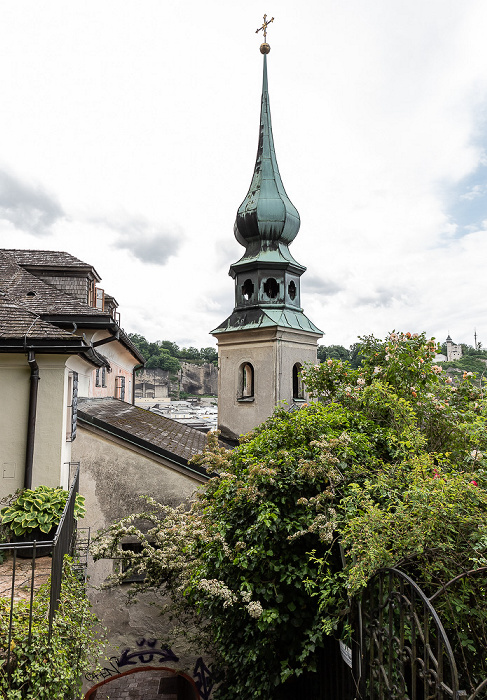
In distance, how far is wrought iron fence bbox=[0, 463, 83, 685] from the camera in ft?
11.5

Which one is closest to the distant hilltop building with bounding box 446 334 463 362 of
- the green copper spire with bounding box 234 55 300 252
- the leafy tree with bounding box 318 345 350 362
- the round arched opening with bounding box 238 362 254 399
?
the leafy tree with bounding box 318 345 350 362

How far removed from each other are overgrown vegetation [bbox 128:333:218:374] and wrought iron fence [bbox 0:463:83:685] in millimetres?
68377

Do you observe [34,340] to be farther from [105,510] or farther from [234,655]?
[234,655]

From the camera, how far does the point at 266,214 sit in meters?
17.9

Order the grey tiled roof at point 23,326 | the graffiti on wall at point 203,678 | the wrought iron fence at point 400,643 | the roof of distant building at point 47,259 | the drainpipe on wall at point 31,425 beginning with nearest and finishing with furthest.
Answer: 1. the wrought iron fence at point 400,643
2. the grey tiled roof at point 23,326
3. the drainpipe on wall at point 31,425
4. the graffiti on wall at point 203,678
5. the roof of distant building at point 47,259

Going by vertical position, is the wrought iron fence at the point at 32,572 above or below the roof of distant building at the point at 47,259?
below

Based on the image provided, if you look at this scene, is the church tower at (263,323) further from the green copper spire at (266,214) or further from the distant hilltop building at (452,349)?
the distant hilltop building at (452,349)

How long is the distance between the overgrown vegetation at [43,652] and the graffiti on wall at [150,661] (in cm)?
395

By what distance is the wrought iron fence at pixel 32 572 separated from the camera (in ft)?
11.5

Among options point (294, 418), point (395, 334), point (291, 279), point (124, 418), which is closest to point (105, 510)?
point (124, 418)

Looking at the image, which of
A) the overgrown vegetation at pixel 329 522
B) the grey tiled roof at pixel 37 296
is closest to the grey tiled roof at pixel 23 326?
the grey tiled roof at pixel 37 296

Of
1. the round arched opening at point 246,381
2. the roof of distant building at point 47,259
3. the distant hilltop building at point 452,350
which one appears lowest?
the round arched opening at point 246,381

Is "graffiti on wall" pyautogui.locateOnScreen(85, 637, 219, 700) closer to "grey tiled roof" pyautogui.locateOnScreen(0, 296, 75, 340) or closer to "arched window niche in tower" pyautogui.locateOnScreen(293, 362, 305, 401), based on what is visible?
"grey tiled roof" pyautogui.locateOnScreen(0, 296, 75, 340)

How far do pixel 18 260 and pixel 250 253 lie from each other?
9.10 metres
